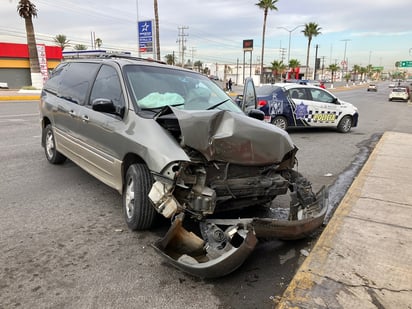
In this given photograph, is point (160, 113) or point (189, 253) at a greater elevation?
point (160, 113)

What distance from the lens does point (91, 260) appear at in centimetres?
336

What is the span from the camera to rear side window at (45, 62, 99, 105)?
503cm

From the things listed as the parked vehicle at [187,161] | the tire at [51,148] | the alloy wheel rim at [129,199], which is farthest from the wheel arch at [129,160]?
the tire at [51,148]

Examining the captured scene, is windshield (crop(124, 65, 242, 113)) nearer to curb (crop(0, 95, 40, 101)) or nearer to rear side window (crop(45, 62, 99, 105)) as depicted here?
rear side window (crop(45, 62, 99, 105))

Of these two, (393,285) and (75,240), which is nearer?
(393,285)

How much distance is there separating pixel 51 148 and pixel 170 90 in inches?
121

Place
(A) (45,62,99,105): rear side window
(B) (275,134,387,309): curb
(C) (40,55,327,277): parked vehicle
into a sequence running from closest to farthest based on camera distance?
(B) (275,134,387,309): curb
(C) (40,55,327,277): parked vehicle
(A) (45,62,99,105): rear side window


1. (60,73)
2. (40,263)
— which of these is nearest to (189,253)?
(40,263)

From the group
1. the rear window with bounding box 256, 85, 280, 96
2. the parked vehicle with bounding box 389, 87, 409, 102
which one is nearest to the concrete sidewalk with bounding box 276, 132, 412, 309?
the rear window with bounding box 256, 85, 280, 96

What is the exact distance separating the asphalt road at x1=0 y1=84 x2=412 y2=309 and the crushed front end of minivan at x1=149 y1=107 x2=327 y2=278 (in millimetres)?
243

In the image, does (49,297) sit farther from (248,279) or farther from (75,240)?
(248,279)

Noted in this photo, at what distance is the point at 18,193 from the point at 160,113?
268cm

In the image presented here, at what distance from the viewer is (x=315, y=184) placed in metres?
6.12

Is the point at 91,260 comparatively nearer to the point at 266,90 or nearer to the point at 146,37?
the point at 266,90
